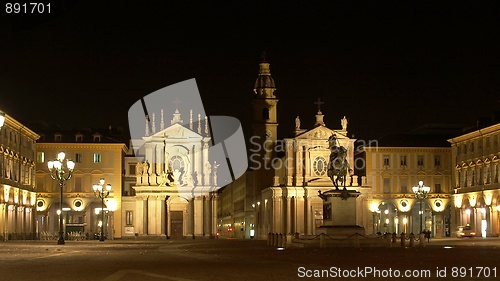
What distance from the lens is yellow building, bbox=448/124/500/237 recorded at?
85.0 meters

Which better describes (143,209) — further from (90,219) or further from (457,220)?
(457,220)

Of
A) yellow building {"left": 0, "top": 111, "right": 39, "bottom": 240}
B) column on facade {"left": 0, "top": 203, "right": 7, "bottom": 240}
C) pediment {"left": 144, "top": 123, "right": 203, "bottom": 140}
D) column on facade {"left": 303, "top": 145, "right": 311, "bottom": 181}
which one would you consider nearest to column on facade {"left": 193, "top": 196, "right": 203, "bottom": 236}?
pediment {"left": 144, "top": 123, "right": 203, "bottom": 140}

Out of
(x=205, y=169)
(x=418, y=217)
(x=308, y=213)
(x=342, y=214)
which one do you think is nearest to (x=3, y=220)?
(x=205, y=169)

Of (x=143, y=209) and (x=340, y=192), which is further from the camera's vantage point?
(x=143, y=209)

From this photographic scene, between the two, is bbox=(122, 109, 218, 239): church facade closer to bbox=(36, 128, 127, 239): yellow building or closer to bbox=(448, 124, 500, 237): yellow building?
bbox=(36, 128, 127, 239): yellow building

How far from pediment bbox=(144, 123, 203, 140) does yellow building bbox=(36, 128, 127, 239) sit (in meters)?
4.55

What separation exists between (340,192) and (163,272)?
2806cm

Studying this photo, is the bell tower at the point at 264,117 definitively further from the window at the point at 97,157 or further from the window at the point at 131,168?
the window at the point at 97,157

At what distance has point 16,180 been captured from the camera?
8444 centimetres

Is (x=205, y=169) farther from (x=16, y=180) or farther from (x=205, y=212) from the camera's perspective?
(x=16, y=180)

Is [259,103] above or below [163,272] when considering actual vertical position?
above

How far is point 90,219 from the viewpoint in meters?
99.6

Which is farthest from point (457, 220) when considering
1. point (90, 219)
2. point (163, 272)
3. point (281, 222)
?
point (163, 272)

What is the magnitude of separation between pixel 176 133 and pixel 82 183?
1253cm
